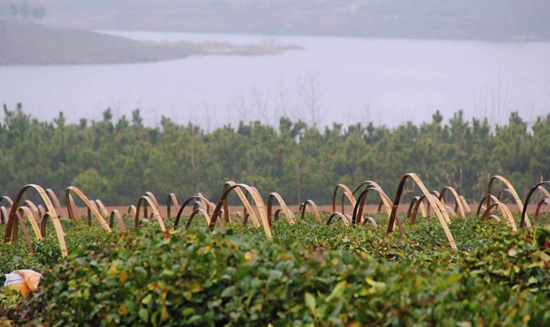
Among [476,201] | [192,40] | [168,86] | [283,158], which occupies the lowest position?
[476,201]

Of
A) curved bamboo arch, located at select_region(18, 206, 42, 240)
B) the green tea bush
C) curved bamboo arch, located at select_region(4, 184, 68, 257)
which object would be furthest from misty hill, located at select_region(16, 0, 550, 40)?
the green tea bush

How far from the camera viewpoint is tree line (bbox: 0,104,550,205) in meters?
13.1

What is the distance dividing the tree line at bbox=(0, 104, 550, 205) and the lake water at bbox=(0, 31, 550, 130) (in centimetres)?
656

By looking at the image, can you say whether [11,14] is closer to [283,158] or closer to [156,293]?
[283,158]

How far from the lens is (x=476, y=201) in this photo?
1335cm

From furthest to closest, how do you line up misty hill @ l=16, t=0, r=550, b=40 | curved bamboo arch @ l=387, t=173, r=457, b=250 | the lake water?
misty hill @ l=16, t=0, r=550, b=40
the lake water
curved bamboo arch @ l=387, t=173, r=457, b=250

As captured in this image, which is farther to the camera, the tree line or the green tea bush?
the tree line

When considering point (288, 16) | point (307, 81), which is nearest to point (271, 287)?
point (307, 81)

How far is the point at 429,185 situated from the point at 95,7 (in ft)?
66.1

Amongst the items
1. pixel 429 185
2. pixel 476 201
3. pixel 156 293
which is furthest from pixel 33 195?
pixel 156 293

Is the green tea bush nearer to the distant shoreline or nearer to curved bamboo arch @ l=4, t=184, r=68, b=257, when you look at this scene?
curved bamboo arch @ l=4, t=184, r=68, b=257

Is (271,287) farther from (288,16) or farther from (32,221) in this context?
(288,16)

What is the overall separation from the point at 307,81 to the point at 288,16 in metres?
7.72

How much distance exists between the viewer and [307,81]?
72.5ft
